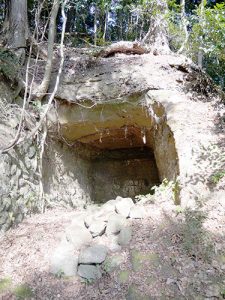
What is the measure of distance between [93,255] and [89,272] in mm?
226

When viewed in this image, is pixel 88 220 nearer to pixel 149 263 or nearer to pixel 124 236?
pixel 124 236

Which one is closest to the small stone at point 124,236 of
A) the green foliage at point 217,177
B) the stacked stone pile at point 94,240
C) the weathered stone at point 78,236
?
the stacked stone pile at point 94,240

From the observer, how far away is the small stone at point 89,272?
3.59m

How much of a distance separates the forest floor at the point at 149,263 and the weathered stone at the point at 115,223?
19cm

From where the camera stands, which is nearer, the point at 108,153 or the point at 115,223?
the point at 115,223

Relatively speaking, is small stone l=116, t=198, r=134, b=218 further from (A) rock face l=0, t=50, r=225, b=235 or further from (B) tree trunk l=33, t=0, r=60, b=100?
(B) tree trunk l=33, t=0, r=60, b=100

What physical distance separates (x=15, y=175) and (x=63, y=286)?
244 cm

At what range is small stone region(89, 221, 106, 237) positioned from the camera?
4.27m

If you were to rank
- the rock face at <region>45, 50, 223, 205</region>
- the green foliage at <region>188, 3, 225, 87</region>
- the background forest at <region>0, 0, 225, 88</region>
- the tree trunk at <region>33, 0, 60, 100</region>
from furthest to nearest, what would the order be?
the tree trunk at <region>33, 0, 60, 100</region> < the background forest at <region>0, 0, 225, 88</region> < the green foliage at <region>188, 3, 225, 87</region> < the rock face at <region>45, 50, 223, 205</region>

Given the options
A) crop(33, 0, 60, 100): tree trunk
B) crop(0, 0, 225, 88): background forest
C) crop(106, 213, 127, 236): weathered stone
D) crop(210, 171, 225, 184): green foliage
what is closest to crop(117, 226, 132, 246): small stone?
crop(106, 213, 127, 236): weathered stone

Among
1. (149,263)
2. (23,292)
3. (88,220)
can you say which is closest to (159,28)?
(88,220)

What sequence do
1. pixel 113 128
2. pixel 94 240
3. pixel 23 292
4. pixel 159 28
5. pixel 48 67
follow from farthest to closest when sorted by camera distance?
1. pixel 159 28
2. pixel 113 128
3. pixel 48 67
4. pixel 94 240
5. pixel 23 292

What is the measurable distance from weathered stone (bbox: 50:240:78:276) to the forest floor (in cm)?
9

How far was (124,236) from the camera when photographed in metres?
4.12
